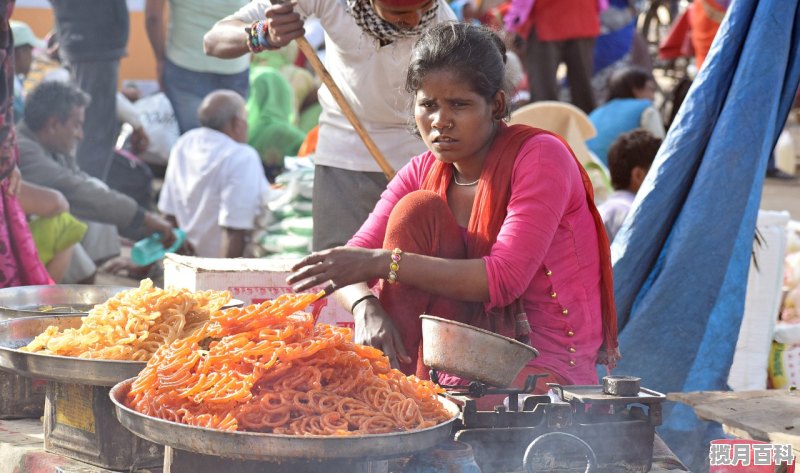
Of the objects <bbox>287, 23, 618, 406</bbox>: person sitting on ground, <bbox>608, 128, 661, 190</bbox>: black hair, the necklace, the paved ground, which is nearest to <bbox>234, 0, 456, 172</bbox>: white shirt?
the necklace

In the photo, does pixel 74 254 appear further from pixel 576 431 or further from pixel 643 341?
pixel 576 431

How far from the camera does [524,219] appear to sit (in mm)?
2637

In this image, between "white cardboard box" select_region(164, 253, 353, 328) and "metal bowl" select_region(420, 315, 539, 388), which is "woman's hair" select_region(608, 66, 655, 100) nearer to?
"white cardboard box" select_region(164, 253, 353, 328)

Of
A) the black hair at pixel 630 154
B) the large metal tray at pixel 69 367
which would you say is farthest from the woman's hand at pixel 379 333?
the black hair at pixel 630 154

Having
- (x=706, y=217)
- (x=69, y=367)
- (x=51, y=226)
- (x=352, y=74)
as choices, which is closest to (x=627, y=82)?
(x=706, y=217)

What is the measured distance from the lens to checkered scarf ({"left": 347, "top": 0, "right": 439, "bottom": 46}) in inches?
136

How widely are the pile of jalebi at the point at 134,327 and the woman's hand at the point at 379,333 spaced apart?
0.36m

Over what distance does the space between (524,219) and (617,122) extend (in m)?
4.58

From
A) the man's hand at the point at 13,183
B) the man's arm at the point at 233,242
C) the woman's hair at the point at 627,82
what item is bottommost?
the man's arm at the point at 233,242

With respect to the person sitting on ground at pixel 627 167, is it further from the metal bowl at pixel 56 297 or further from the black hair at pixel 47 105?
the black hair at pixel 47 105

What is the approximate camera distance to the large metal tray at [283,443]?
1971mm

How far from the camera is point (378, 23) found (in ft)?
11.3

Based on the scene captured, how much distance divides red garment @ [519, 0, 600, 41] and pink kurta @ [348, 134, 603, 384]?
17.5ft

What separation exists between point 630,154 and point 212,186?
9.54 ft
